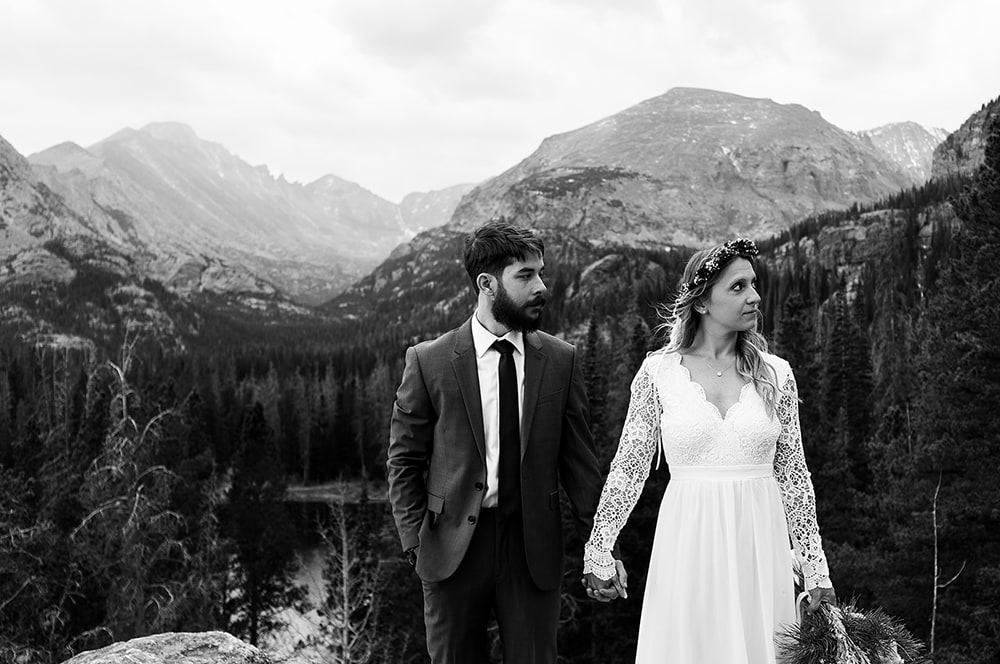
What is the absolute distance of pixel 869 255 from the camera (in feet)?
411

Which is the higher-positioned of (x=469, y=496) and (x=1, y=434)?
(x=469, y=496)

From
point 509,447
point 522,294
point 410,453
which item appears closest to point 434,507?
point 410,453

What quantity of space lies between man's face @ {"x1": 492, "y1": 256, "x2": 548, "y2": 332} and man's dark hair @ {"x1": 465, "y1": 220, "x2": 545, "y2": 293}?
4cm

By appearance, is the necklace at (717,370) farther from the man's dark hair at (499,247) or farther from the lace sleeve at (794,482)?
the man's dark hair at (499,247)

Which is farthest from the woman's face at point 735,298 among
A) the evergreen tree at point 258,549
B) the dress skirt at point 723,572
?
the evergreen tree at point 258,549

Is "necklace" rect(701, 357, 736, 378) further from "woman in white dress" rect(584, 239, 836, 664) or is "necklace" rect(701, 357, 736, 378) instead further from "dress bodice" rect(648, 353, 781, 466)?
"dress bodice" rect(648, 353, 781, 466)

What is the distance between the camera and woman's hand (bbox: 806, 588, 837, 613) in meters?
3.86

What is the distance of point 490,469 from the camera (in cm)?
401

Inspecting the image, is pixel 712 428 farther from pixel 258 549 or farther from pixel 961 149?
pixel 961 149

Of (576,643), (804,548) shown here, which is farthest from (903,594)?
(804,548)

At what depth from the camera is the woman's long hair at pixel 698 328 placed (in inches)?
162

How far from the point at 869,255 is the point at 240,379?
100393 mm

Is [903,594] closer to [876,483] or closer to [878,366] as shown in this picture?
[876,483]

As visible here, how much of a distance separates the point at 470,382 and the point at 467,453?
372 millimetres
